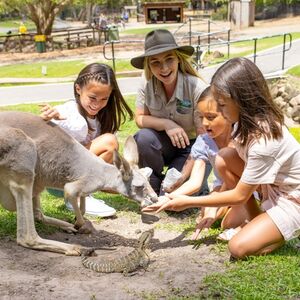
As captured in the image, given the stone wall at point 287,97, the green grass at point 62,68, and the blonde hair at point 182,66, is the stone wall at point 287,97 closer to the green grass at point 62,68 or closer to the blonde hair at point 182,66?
the green grass at point 62,68

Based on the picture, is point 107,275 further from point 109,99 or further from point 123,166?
point 109,99

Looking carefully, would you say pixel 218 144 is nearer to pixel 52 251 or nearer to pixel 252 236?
pixel 252 236

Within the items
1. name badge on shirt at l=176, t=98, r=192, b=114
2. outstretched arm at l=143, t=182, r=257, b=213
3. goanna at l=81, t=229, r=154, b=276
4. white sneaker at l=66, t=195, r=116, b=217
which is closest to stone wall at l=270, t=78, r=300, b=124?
name badge on shirt at l=176, t=98, r=192, b=114

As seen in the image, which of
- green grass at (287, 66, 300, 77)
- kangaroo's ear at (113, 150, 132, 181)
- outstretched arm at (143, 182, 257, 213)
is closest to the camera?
outstretched arm at (143, 182, 257, 213)

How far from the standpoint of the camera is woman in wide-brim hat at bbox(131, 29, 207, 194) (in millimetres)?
3543

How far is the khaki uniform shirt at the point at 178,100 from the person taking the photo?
3.69m

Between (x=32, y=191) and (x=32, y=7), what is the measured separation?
1981 cm

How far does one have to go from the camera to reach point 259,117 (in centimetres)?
271

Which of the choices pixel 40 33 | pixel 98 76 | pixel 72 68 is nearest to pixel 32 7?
pixel 40 33

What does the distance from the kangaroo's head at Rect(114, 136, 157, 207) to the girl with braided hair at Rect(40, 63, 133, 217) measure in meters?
0.49

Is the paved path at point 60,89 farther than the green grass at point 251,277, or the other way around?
the paved path at point 60,89

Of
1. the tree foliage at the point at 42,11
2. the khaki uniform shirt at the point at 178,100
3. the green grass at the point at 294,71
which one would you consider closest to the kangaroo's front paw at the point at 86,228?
the khaki uniform shirt at the point at 178,100

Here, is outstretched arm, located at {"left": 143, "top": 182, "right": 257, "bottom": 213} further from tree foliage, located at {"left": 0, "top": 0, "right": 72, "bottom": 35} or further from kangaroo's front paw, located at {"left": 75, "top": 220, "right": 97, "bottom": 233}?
tree foliage, located at {"left": 0, "top": 0, "right": 72, "bottom": 35}

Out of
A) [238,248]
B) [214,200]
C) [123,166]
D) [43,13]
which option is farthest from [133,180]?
[43,13]
